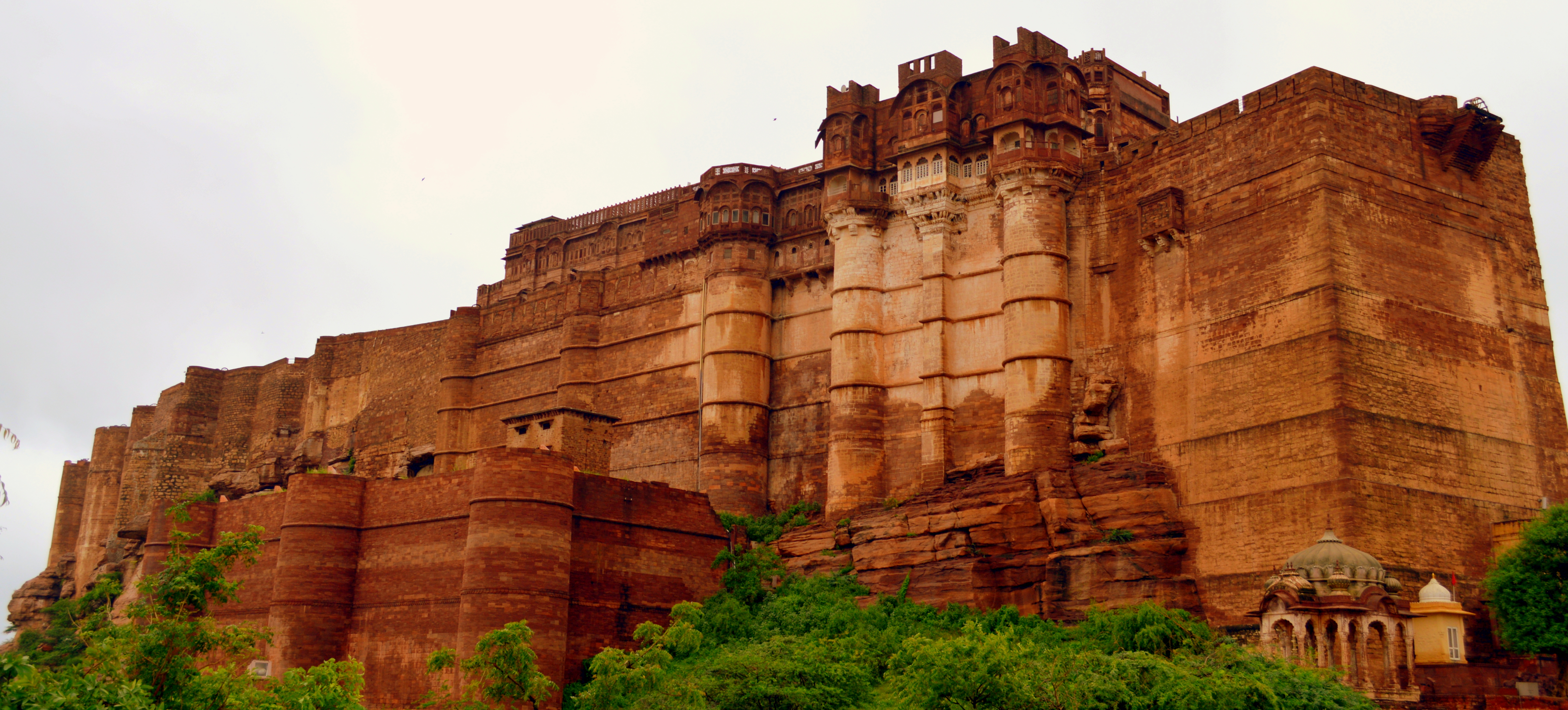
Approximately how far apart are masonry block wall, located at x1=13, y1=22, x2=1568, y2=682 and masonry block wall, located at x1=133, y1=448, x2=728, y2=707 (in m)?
0.25

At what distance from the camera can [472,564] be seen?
1050 inches

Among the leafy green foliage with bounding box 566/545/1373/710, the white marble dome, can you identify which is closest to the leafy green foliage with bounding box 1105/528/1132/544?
the leafy green foliage with bounding box 566/545/1373/710

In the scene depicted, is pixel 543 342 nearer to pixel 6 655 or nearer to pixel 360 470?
pixel 360 470

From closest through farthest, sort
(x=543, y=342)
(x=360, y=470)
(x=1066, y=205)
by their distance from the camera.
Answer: (x=1066, y=205), (x=543, y=342), (x=360, y=470)

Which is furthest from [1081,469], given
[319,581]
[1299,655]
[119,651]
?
[119,651]

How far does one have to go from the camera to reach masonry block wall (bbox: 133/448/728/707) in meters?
26.7

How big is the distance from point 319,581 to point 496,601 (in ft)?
15.3

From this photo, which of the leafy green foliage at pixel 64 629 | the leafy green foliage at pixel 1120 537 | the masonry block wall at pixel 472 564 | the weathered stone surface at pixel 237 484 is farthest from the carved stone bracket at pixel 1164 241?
the weathered stone surface at pixel 237 484

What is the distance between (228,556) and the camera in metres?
18.7

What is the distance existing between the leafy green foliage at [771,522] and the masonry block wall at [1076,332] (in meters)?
0.63

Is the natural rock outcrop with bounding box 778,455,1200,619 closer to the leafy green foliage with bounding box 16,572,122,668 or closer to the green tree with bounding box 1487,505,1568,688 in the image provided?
the green tree with bounding box 1487,505,1568,688

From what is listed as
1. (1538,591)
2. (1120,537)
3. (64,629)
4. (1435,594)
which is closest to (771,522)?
(1120,537)

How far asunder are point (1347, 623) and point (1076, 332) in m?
10.3

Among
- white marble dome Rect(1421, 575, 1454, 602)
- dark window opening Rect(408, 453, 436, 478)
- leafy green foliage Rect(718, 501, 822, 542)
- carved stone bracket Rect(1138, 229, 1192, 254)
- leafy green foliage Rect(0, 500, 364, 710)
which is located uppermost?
carved stone bracket Rect(1138, 229, 1192, 254)
